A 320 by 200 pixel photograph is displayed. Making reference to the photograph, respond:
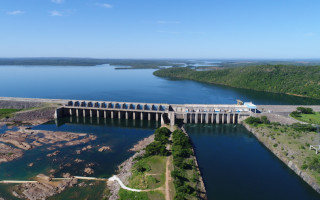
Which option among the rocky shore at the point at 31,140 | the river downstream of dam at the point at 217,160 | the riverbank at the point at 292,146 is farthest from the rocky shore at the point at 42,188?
the riverbank at the point at 292,146

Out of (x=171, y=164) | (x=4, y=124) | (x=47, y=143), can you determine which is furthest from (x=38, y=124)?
(x=171, y=164)

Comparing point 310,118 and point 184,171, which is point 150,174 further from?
point 310,118

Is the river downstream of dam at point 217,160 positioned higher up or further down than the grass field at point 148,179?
further down

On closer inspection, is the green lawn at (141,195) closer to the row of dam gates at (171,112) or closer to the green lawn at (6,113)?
the row of dam gates at (171,112)

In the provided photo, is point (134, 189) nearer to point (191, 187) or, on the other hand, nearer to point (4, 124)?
point (191, 187)

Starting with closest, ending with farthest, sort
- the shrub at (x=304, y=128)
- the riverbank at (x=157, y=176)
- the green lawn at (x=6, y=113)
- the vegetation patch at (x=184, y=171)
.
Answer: the vegetation patch at (x=184, y=171)
the riverbank at (x=157, y=176)
the shrub at (x=304, y=128)
the green lawn at (x=6, y=113)

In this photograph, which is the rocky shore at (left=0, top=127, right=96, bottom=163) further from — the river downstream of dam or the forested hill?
the forested hill
